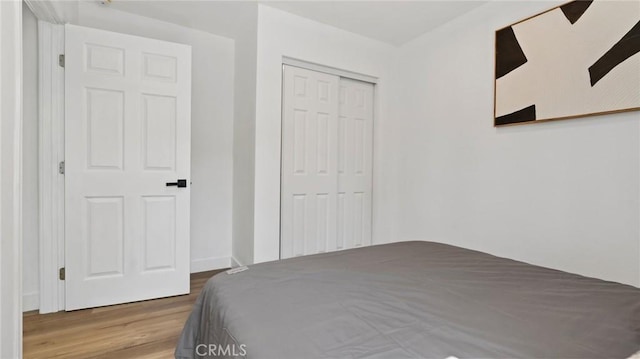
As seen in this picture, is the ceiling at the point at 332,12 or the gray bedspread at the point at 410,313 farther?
the ceiling at the point at 332,12

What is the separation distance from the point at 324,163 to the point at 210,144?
1192 mm

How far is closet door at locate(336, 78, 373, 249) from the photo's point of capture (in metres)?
3.08

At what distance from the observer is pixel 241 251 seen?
2.86 metres

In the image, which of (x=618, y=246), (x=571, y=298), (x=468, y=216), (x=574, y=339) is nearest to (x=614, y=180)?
(x=618, y=246)

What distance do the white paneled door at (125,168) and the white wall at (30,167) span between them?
257 mm

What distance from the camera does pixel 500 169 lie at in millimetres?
2254

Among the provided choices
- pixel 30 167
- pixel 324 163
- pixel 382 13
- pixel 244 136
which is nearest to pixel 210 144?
pixel 244 136

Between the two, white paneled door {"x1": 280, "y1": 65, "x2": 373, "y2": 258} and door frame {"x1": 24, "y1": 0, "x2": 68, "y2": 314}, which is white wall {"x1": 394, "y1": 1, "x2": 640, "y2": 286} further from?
door frame {"x1": 24, "y1": 0, "x2": 68, "y2": 314}

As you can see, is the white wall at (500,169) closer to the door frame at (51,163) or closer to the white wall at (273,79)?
the white wall at (273,79)

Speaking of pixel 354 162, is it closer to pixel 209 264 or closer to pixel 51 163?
pixel 209 264

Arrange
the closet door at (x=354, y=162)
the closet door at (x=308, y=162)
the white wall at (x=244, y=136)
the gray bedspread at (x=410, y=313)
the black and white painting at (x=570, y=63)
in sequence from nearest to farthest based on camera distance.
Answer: the gray bedspread at (x=410, y=313), the black and white painting at (x=570, y=63), the white wall at (x=244, y=136), the closet door at (x=308, y=162), the closet door at (x=354, y=162)

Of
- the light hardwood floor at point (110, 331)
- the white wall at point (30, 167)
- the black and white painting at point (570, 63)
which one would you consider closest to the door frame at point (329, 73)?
the light hardwood floor at point (110, 331)

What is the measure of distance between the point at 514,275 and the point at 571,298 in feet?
0.76

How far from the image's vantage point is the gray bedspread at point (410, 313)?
72cm
